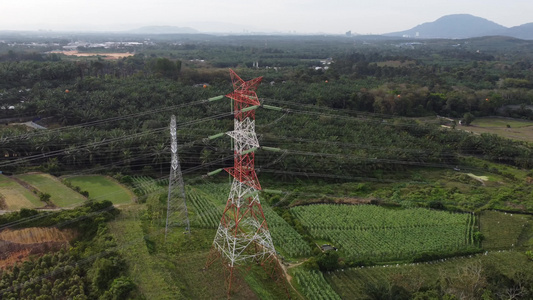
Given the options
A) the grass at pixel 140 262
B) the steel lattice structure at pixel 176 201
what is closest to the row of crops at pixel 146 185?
the steel lattice structure at pixel 176 201

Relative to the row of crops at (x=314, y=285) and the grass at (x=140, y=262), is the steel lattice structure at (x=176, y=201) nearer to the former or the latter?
the grass at (x=140, y=262)

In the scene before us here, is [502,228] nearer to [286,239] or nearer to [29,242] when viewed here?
[286,239]

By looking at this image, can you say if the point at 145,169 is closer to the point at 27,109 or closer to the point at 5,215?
the point at 5,215

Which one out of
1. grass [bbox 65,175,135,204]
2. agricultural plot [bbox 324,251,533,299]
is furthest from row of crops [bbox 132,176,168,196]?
agricultural plot [bbox 324,251,533,299]

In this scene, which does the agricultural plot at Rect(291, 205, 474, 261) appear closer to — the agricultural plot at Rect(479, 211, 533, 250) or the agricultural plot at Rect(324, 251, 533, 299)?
the agricultural plot at Rect(479, 211, 533, 250)

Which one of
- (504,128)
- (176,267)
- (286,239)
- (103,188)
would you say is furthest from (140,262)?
(504,128)

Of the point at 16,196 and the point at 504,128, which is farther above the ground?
the point at 16,196

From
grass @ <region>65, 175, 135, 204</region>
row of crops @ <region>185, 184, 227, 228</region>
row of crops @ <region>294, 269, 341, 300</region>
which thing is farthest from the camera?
grass @ <region>65, 175, 135, 204</region>
